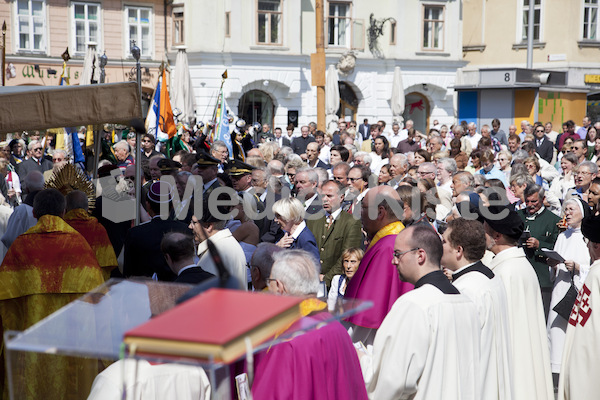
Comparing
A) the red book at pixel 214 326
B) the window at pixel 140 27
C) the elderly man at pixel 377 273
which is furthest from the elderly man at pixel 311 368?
the window at pixel 140 27

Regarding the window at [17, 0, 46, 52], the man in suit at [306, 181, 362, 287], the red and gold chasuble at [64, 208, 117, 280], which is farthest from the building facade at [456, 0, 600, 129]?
the red and gold chasuble at [64, 208, 117, 280]

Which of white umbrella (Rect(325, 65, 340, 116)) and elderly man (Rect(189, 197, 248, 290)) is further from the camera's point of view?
white umbrella (Rect(325, 65, 340, 116))

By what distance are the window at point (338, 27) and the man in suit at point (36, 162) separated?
22.4m

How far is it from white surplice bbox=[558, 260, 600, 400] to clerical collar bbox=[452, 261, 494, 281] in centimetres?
84

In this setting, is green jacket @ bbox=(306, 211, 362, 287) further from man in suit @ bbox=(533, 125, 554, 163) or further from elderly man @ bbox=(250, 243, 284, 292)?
man in suit @ bbox=(533, 125, 554, 163)

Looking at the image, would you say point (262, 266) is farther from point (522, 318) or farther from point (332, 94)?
point (332, 94)

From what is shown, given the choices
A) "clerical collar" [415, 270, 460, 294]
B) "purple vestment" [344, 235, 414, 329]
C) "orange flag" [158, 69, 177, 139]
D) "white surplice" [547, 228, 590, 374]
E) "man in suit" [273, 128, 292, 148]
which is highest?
"orange flag" [158, 69, 177, 139]

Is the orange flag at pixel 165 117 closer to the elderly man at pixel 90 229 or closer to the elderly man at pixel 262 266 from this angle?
the elderly man at pixel 90 229

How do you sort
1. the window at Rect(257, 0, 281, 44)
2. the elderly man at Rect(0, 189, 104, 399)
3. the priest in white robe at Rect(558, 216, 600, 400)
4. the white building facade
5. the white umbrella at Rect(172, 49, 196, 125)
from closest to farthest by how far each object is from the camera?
the priest in white robe at Rect(558, 216, 600, 400), the elderly man at Rect(0, 189, 104, 399), the white umbrella at Rect(172, 49, 196, 125), the white building facade, the window at Rect(257, 0, 281, 44)

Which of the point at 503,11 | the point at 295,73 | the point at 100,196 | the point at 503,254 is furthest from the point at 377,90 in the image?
the point at 503,254

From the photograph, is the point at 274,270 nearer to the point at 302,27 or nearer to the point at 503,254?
the point at 503,254

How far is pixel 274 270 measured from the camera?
132 inches

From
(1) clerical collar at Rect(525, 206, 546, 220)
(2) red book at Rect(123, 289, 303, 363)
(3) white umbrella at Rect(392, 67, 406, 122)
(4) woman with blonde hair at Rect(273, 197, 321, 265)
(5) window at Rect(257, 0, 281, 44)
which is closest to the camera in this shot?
(2) red book at Rect(123, 289, 303, 363)

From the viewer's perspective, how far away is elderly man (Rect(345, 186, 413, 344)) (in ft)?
15.8
